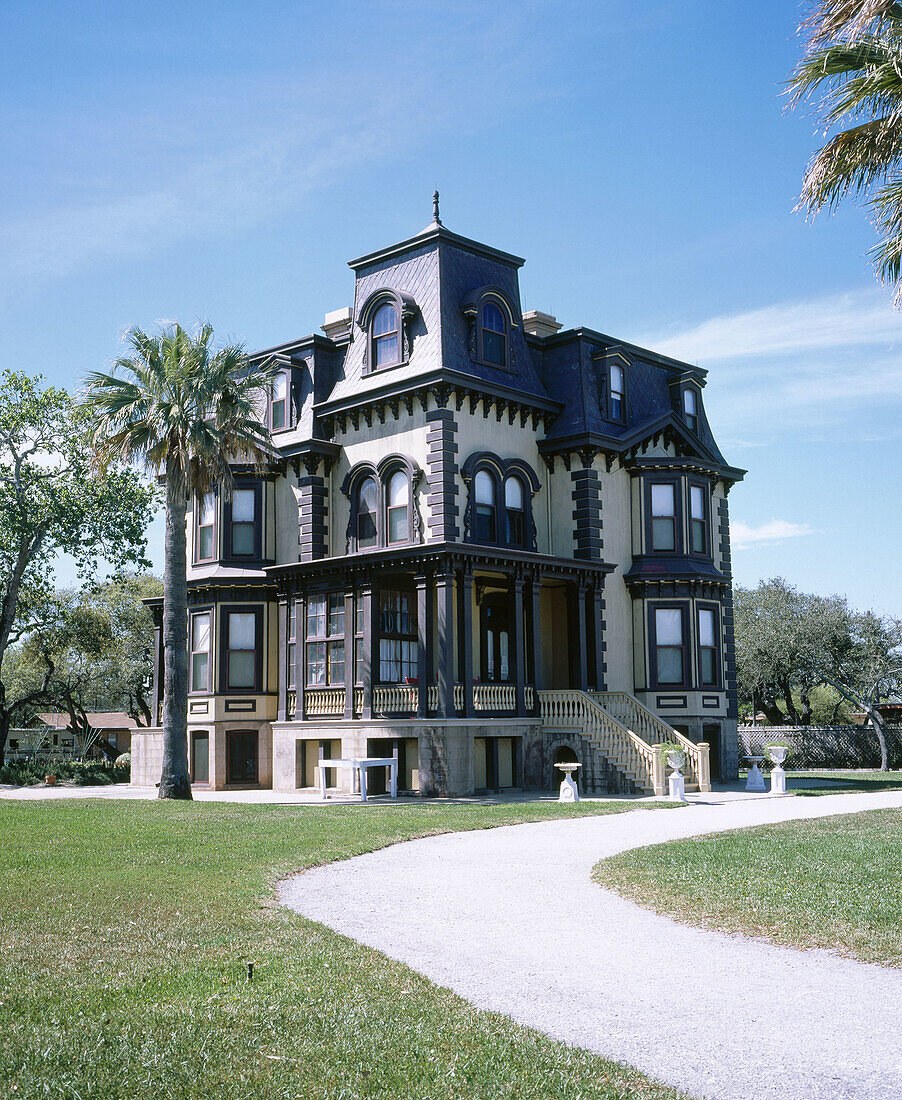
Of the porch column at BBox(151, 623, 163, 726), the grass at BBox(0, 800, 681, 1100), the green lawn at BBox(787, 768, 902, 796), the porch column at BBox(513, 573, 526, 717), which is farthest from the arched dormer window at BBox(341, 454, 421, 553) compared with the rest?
the grass at BBox(0, 800, 681, 1100)

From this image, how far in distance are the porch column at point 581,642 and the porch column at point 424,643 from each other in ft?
15.4

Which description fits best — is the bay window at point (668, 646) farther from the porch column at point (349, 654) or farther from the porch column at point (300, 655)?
the porch column at point (300, 655)

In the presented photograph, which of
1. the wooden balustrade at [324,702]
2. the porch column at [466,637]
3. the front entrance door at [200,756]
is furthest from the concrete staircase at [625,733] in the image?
the front entrance door at [200,756]

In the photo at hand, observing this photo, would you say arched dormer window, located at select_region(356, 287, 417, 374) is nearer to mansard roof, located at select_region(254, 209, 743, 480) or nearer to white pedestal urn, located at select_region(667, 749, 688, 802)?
mansard roof, located at select_region(254, 209, 743, 480)

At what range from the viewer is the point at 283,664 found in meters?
30.6

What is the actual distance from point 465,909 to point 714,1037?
435 cm

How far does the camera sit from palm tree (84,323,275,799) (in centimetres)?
2575

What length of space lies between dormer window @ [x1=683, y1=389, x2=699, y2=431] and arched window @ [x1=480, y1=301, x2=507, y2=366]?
25.0 ft

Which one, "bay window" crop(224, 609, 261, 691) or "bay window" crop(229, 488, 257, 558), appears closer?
"bay window" crop(224, 609, 261, 691)

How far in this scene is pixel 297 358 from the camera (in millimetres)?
32781

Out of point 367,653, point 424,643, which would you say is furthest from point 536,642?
point 367,653

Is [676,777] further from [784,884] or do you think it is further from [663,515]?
[784,884]

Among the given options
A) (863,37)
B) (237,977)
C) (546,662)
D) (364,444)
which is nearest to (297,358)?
(364,444)

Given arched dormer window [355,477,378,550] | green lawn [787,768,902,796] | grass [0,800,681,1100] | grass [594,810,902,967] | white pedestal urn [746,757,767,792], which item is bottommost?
green lawn [787,768,902,796]
